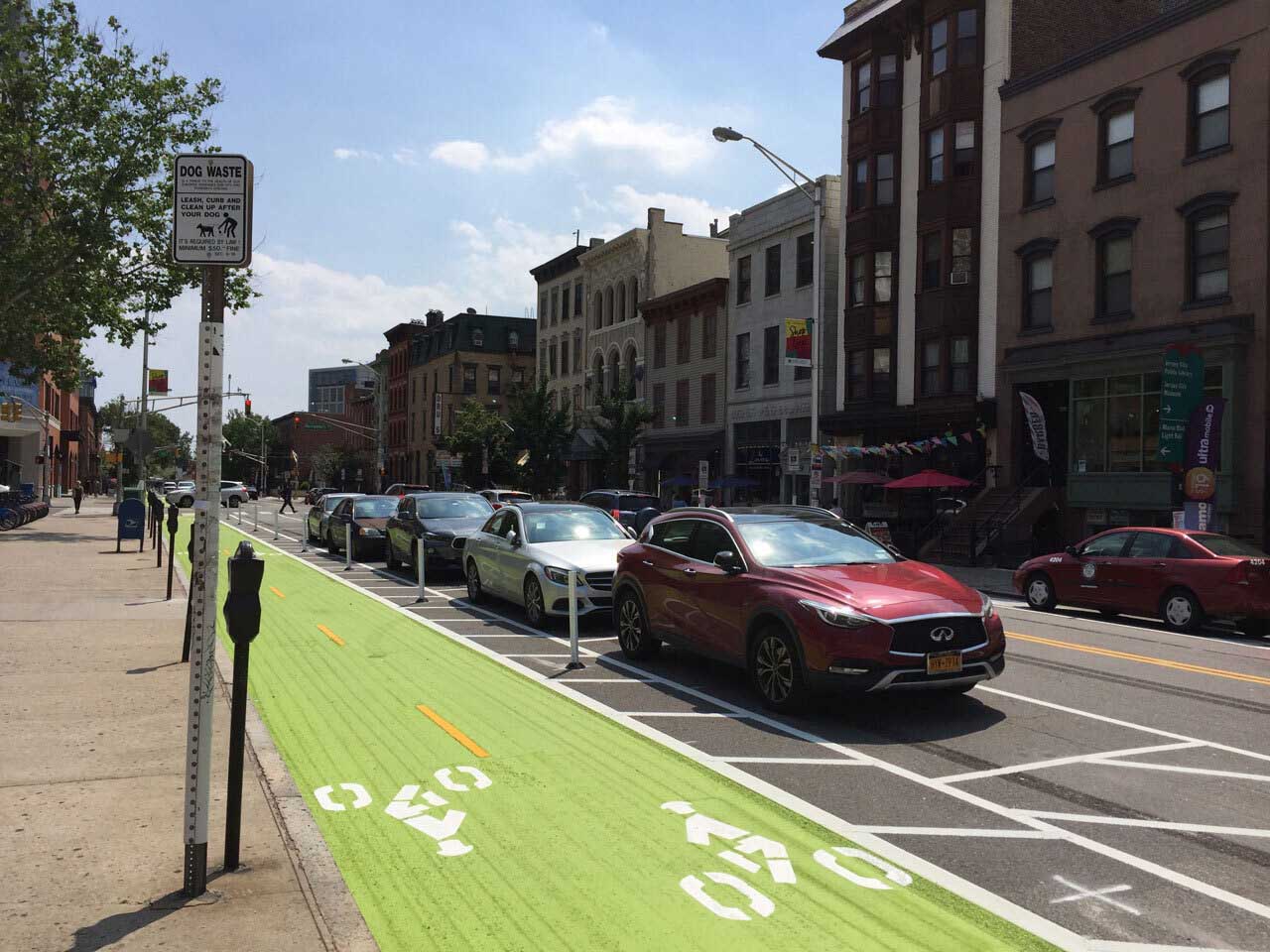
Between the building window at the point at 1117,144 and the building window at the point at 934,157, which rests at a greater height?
the building window at the point at 934,157

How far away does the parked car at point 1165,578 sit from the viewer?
15.3m

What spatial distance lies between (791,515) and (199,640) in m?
6.98

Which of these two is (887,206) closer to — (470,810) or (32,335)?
(32,335)

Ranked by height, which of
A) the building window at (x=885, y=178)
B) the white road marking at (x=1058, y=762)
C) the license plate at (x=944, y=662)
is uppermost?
the building window at (x=885, y=178)

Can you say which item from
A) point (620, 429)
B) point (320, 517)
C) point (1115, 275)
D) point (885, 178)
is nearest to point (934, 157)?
point (885, 178)

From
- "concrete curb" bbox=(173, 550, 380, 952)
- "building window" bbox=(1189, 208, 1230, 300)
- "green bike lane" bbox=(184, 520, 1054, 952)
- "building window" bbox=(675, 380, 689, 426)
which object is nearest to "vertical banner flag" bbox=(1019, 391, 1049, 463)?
"building window" bbox=(1189, 208, 1230, 300)

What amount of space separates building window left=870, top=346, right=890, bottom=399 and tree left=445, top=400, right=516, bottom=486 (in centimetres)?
2364

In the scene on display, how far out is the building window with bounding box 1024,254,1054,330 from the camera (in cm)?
2947

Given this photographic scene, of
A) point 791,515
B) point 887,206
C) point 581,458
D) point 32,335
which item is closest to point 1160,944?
point 791,515

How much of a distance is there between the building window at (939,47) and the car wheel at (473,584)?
24290mm

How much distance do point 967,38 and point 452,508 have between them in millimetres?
22141

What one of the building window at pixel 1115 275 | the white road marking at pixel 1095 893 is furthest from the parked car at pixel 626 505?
the white road marking at pixel 1095 893

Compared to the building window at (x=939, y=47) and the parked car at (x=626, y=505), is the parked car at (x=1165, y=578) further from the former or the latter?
the building window at (x=939, y=47)

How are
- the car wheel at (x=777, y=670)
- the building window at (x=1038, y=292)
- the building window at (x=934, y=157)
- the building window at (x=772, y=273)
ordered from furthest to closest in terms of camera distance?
the building window at (x=772, y=273) → the building window at (x=934, y=157) → the building window at (x=1038, y=292) → the car wheel at (x=777, y=670)
